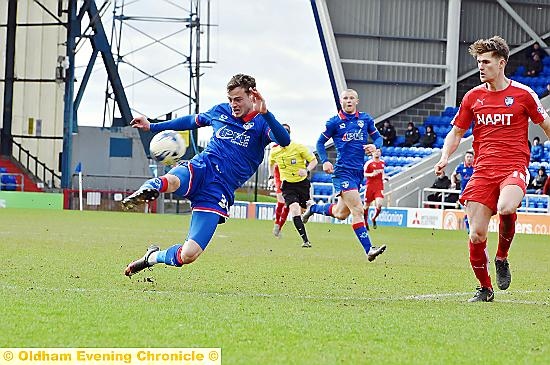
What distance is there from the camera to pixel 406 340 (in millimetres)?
7098

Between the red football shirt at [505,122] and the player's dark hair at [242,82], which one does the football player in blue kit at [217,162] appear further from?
the red football shirt at [505,122]

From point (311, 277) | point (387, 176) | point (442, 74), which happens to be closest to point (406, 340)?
point (311, 277)

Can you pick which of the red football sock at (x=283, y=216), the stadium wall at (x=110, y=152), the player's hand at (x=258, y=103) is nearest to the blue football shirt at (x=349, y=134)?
the red football sock at (x=283, y=216)

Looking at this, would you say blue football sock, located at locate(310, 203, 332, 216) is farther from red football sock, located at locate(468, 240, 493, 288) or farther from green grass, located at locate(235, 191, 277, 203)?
green grass, located at locate(235, 191, 277, 203)

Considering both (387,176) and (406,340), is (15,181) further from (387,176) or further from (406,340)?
(406,340)

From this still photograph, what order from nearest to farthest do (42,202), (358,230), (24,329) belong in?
(24,329)
(358,230)
(42,202)

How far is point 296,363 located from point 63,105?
42956 mm

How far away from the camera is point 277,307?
872cm

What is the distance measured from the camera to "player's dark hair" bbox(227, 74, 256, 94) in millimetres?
10023

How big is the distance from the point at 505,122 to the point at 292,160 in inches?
461

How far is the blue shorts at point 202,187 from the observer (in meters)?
10.2

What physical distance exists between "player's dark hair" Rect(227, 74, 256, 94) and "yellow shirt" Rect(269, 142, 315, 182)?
11047 mm

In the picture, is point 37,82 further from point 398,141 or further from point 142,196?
point 142,196

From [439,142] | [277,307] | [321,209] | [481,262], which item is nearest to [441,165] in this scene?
[481,262]
